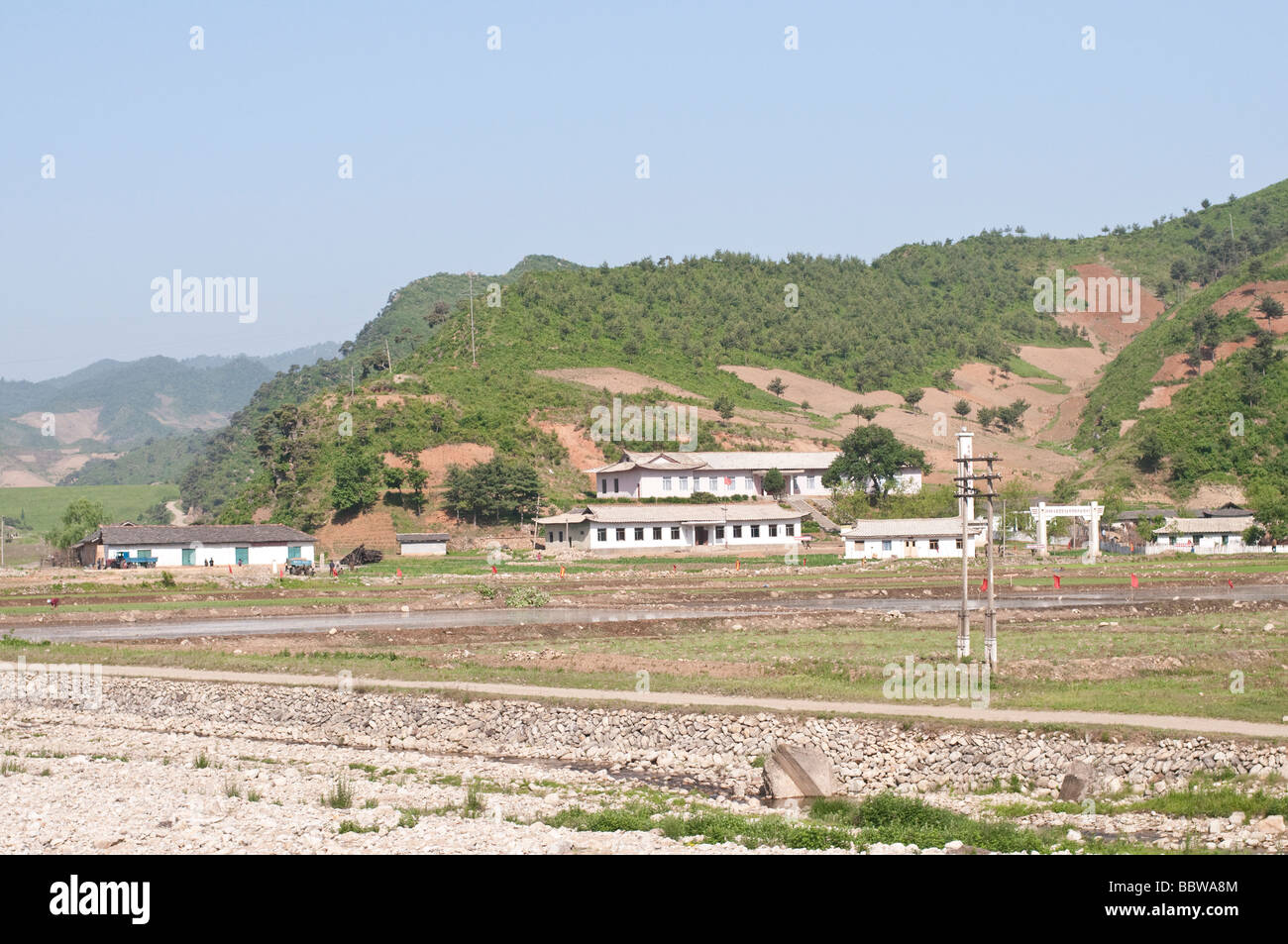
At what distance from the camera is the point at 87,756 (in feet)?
78.9

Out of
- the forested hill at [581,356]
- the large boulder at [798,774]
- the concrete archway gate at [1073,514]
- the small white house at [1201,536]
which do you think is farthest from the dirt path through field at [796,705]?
the small white house at [1201,536]

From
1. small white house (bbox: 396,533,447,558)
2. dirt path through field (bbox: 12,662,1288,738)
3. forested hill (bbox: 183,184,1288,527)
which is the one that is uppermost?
A: forested hill (bbox: 183,184,1288,527)

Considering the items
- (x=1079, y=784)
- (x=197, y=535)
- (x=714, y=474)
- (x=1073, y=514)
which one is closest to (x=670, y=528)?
(x=714, y=474)

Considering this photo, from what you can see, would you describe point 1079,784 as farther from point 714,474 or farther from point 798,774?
point 714,474

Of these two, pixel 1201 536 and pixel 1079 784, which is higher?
pixel 1201 536

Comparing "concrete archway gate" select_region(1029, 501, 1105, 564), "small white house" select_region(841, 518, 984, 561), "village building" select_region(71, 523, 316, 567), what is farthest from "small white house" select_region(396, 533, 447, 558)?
"concrete archway gate" select_region(1029, 501, 1105, 564)

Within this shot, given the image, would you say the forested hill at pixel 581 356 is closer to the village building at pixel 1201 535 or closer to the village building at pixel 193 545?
the village building at pixel 193 545

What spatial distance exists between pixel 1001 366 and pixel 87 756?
172830mm

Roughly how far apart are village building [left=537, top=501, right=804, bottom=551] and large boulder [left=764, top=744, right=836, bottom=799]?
6494cm

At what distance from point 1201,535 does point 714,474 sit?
38.7 metres

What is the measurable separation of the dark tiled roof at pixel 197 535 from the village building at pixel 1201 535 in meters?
61.4

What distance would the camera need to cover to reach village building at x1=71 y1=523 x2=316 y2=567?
7888cm

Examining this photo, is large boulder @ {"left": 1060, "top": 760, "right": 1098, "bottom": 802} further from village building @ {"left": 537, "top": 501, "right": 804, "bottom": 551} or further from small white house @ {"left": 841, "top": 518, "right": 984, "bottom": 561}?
village building @ {"left": 537, "top": 501, "right": 804, "bottom": 551}

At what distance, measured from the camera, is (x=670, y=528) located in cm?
8919
